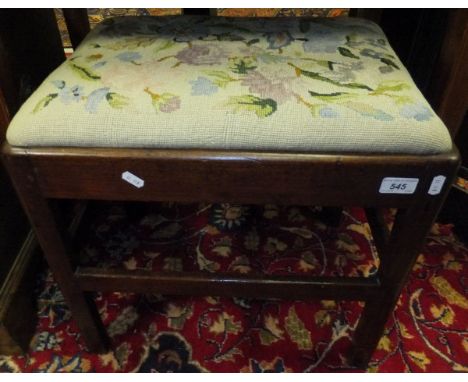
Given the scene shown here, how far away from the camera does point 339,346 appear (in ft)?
2.56

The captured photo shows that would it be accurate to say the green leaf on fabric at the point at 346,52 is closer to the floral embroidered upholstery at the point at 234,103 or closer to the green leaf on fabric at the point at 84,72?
the floral embroidered upholstery at the point at 234,103

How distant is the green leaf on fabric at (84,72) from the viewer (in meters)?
0.52

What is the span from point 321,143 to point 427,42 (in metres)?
0.62

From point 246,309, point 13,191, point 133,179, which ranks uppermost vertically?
point 133,179

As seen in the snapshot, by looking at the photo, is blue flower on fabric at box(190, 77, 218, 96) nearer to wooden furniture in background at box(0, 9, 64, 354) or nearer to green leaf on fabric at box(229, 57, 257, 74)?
green leaf on fabric at box(229, 57, 257, 74)

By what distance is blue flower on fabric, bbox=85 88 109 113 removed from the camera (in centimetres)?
46

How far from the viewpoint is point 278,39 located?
63cm

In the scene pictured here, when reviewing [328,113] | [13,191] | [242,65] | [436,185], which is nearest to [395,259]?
[436,185]

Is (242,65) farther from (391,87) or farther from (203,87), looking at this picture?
(391,87)

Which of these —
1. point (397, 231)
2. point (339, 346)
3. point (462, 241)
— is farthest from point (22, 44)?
point (462, 241)

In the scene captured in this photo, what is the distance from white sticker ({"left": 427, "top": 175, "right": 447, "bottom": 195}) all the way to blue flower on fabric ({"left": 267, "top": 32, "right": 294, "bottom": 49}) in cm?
30

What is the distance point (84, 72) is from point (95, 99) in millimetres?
90
